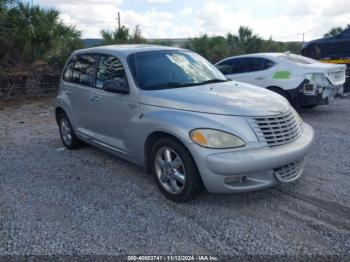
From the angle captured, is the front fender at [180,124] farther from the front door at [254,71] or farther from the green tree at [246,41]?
the green tree at [246,41]

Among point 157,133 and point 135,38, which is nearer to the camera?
point 157,133

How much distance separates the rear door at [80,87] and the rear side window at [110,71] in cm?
21

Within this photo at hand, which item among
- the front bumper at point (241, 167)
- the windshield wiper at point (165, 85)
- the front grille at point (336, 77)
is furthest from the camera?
the front grille at point (336, 77)

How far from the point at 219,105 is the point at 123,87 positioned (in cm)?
136

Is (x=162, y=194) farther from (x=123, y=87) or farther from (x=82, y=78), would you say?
(x=82, y=78)

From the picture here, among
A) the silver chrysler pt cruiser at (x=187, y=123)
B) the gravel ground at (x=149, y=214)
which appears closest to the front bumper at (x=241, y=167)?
the silver chrysler pt cruiser at (x=187, y=123)

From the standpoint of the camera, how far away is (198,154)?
385cm

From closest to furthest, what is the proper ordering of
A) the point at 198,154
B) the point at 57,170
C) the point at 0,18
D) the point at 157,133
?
the point at 198,154 → the point at 157,133 → the point at 57,170 → the point at 0,18

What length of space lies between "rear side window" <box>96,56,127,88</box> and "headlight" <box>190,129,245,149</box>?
1490mm

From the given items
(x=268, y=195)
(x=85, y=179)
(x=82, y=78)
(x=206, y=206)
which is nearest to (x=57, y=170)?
(x=85, y=179)

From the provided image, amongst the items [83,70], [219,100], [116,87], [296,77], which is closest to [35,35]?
[83,70]

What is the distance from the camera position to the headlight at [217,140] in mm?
3844

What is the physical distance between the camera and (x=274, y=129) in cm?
406

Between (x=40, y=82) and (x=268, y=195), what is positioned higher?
(x=40, y=82)
